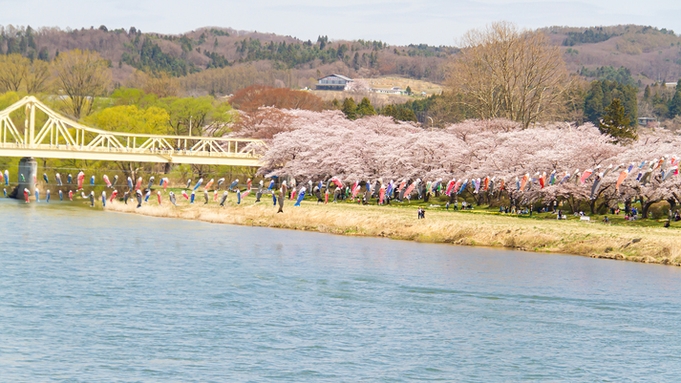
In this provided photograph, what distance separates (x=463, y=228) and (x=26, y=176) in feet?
164

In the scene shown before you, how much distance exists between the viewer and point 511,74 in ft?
289

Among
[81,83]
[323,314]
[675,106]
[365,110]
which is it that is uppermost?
[675,106]

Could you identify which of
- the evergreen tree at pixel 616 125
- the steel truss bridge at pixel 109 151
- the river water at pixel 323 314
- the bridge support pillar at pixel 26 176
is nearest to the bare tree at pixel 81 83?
the steel truss bridge at pixel 109 151

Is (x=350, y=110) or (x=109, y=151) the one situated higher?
(x=350, y=110)

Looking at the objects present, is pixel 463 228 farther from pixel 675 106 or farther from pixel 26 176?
pixel 675 106

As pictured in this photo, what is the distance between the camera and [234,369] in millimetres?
26031

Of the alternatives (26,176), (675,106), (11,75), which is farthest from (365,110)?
(675,106)

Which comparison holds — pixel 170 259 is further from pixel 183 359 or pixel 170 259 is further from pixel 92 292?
pixel 183 359

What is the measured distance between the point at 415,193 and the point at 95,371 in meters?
58.1

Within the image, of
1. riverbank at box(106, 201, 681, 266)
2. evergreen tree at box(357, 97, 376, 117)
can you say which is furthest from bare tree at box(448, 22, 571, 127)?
evergreen tree at box(357, 97, 376, 117)

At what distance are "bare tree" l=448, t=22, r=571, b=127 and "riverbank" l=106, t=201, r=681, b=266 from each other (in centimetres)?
2291

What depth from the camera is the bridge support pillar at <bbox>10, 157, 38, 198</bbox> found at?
8838 centimetres

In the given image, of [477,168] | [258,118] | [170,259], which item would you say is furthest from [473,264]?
[258,118]

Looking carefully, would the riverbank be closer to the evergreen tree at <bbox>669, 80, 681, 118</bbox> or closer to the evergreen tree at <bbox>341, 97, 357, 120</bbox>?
the evergreen tree at <bbox>341, 97, 357, 120</bbox>
